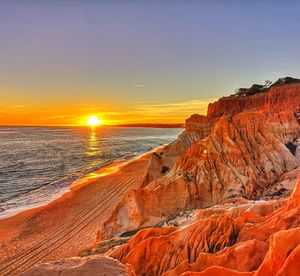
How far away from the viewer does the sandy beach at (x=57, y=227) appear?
20.4 m

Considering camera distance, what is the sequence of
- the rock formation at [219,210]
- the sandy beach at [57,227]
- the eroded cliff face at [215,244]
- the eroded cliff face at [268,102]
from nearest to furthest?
the rock formation at [219,210] → the eroded cliff face at [215,244] → the sandy beach at [57,227] → the eroded cliff face at [268,102]

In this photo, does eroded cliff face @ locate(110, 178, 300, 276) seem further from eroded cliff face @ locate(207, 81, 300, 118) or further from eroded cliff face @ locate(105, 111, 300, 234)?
eroded cliff face @ locate(207, 81, 300, 118)

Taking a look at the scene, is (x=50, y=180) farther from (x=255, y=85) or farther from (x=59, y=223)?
(x=255, y=85)

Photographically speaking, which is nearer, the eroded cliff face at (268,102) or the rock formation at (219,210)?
the rock formation at (219,210)

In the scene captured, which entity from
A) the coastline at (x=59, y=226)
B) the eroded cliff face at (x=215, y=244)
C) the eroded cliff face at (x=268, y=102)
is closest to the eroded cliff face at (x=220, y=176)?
the coastline at (x=59, y=226)

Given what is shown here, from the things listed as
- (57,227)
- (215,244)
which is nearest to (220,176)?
(215,244)

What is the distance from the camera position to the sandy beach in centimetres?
2039

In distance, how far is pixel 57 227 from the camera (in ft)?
85.6

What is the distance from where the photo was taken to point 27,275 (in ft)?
18.0

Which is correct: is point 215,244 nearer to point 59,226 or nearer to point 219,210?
point 219,210

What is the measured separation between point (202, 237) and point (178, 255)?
1002 millimetres

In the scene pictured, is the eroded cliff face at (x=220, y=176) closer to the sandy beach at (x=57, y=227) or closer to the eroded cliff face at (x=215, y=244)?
the sandy beach at (x=57, y=227)

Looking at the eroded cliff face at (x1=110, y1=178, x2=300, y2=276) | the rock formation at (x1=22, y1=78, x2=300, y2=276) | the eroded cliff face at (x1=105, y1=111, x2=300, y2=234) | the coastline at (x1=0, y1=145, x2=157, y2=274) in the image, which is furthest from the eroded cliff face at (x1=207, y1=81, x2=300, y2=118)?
the eroded cliff face at (x1=110, y1=178, x2=300, y2=276)

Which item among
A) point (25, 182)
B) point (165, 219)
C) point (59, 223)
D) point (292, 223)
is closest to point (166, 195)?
point (165, 219)
